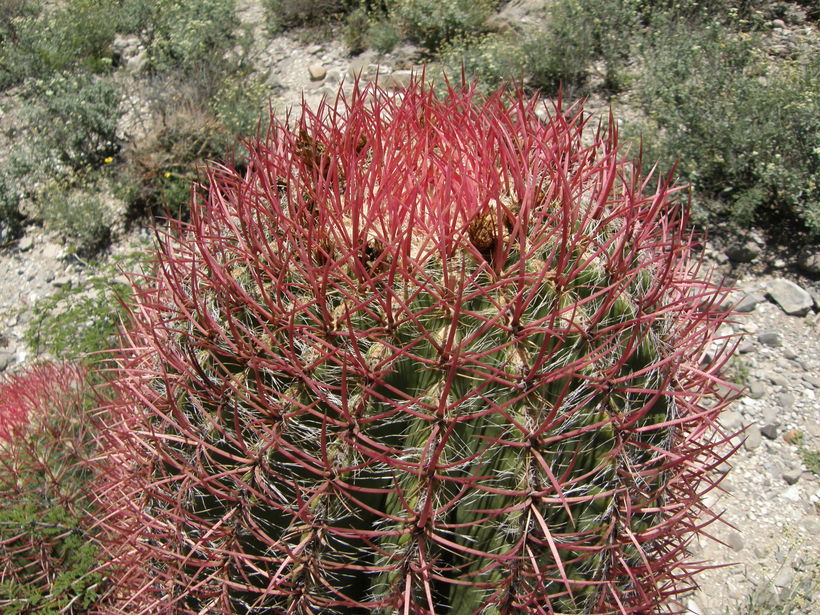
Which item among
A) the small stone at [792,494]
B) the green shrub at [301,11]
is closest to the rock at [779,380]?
the small stone at [792,494]

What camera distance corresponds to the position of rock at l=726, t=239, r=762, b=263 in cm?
440

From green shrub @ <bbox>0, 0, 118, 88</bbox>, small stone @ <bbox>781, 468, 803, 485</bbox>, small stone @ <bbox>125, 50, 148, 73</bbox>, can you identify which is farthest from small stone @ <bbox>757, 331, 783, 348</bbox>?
green shrub @ <bbox>0, 0, 118, 88</bbox>

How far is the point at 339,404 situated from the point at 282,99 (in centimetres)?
609

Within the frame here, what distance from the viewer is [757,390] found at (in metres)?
3.78

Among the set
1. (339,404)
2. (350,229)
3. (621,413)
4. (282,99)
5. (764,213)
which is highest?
(350,229)

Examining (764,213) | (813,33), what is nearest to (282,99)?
(764,213)

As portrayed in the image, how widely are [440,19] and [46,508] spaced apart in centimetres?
626

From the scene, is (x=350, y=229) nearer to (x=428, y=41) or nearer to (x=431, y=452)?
(x=431, y=452)

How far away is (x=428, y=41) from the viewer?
711cm

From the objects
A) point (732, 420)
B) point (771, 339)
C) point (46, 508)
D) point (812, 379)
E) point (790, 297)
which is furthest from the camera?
point (790, 297)

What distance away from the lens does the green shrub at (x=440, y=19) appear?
696 cm

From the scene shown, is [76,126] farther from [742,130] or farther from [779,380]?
[779,380]

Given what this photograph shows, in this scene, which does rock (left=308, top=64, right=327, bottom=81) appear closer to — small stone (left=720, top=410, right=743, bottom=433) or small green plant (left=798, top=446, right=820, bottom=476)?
small stone (left=720, top=410, right=743, bottom=433)

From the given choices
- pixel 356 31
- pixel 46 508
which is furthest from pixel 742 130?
pixel 46 508
